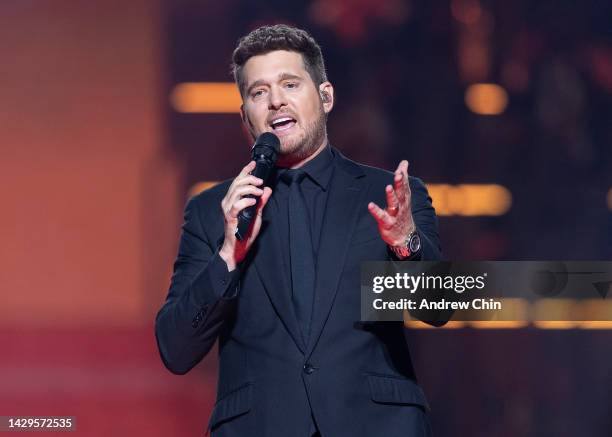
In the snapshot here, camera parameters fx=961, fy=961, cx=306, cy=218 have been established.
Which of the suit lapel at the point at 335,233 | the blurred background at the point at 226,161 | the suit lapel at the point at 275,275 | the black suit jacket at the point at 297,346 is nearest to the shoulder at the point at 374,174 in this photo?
the suit lapel at the point at 335,233

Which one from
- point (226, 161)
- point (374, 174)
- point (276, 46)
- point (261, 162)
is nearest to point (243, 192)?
point (261, 162)

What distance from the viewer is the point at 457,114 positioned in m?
3.33

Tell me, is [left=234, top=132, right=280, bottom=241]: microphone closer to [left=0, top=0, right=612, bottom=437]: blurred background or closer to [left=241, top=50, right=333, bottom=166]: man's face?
[left=241, top=50, right=333, bottom=166]: man's face

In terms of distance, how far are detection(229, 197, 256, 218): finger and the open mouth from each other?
377mm

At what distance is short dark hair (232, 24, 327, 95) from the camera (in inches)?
86.7

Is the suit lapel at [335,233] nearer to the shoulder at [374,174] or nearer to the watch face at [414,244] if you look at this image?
the shoulder at [374,174]

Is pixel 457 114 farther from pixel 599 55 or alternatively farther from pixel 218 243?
pixel 218 243

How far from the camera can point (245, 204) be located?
69.9 inches

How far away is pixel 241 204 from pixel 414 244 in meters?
0.34

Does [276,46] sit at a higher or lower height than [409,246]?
higher

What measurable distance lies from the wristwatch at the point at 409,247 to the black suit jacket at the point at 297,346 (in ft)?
0.17

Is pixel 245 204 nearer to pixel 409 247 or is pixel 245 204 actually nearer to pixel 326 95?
pixel 409 247

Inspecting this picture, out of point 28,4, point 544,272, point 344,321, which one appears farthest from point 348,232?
point 28,4

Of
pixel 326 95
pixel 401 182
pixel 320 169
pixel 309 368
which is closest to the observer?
pixel 401 182
